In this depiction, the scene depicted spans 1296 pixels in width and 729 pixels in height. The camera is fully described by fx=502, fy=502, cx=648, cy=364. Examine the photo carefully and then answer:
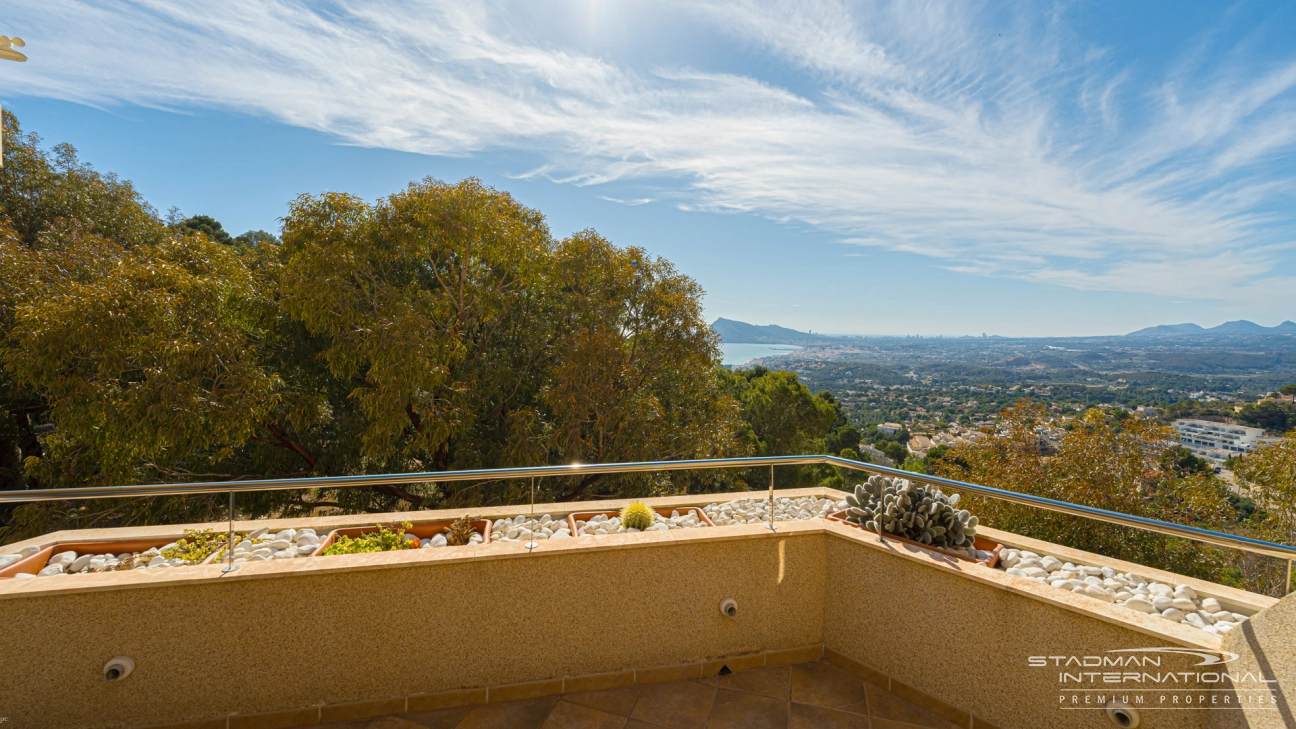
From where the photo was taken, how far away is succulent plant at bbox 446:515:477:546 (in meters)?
2.79

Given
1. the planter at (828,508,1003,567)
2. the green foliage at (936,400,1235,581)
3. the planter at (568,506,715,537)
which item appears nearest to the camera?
the planter at (828,508,1003,567)

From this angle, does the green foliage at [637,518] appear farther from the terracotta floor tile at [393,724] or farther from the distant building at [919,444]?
the distant building at [919,444]

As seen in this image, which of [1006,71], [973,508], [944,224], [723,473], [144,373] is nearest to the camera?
[973,508]

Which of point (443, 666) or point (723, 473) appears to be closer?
point (443, 666)

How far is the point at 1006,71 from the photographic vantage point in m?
7.29

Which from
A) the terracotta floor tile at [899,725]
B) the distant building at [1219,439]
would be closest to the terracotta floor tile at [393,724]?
the terracotta floor tile at [899,725]

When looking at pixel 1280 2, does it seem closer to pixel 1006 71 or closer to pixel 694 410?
pixel 1006 71

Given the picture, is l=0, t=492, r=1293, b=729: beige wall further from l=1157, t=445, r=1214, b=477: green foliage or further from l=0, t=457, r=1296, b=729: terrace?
l=1157, t=445, r=1214, b=477: green foliage

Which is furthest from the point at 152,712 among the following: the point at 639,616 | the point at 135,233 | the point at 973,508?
the point at 135,233

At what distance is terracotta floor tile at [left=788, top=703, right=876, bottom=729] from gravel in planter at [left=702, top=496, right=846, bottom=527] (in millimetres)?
1024

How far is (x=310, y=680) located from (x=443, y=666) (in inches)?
21.5

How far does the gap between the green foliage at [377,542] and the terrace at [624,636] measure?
30 cm

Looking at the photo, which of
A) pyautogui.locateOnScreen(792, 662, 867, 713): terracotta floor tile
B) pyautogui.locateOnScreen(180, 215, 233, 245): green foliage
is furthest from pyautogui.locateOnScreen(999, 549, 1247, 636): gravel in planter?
pyautogui.locateOnScreen(180, 215, 233, 245): green foliage

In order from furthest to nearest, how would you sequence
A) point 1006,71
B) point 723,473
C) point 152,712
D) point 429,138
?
point 723,473 → point 429,138 → point 1006,71 → point 152,712
